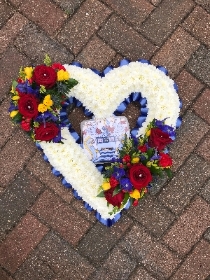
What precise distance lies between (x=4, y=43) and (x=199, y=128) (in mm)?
A: 1634

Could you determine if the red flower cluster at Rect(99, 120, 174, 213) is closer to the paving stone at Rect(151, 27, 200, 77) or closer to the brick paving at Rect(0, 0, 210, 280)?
the brick paving at Rect(0, 0, 210, 280)

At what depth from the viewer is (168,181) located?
3.32m

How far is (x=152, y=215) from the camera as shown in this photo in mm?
3297

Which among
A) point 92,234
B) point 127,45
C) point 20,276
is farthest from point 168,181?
point 20,276

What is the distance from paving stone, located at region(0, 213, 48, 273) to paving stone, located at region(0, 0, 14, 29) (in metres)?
1.50

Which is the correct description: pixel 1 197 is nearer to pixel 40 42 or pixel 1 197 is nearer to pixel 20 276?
pixel 20 276

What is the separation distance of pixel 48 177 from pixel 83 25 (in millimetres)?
1205

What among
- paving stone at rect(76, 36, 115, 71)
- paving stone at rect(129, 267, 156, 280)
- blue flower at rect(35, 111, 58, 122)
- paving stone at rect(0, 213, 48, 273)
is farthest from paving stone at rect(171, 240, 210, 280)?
paving stone at rect(76, 36, 115, 71)

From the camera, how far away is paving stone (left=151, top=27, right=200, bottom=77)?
3385 millimetres

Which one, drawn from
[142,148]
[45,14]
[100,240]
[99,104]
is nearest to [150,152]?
[142,148]

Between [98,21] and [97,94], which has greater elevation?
[98,21]

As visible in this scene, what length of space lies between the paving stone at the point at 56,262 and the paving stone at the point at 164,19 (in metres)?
1.72

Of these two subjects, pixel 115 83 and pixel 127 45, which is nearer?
pixel 115 83

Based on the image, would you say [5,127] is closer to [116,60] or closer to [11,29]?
[11,29]
